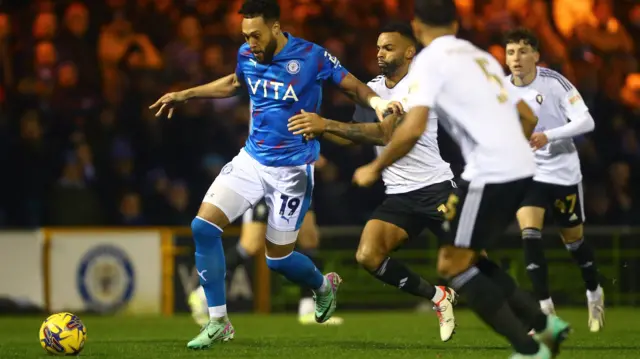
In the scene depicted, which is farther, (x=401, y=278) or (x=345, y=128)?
(x=401, y=278)

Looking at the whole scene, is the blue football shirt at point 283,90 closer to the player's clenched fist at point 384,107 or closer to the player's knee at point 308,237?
the player's clenched fist at point 384,107

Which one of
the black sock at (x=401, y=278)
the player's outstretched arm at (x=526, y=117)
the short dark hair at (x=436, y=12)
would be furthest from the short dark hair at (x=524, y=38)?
the short dark hair at (x=436, y=12)

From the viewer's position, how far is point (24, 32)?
1497 centimetres

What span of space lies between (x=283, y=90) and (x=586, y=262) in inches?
143

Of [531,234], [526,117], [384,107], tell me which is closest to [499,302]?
[526,117]

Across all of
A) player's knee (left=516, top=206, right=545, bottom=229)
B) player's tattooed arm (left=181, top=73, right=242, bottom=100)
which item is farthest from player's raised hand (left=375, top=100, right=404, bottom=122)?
player's knee (left=516, top=206, right=545, bottom=229)

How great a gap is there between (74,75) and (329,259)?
3.98 meters

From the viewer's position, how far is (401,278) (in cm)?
888

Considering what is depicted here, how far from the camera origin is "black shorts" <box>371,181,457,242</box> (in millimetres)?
8742

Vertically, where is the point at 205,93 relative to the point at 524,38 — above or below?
below

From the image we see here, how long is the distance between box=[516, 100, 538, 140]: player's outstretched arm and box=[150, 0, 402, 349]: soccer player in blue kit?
4.68ft

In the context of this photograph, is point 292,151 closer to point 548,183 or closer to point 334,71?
Result: point 334,71

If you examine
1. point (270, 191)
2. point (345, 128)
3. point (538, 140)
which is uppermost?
point (345, 128)

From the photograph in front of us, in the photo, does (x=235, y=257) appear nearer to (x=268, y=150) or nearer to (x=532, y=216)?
(x=532, y=216)
